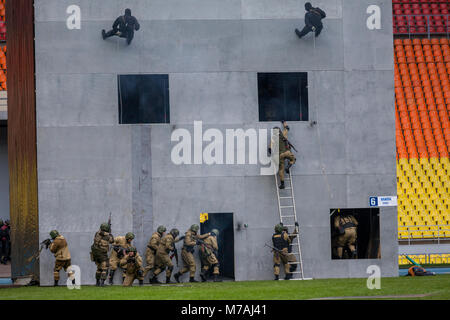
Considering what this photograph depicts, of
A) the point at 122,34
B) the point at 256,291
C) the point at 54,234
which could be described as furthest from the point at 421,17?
the point at 256,291

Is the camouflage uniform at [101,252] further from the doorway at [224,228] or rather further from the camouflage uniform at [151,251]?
the doorway at [224,228]

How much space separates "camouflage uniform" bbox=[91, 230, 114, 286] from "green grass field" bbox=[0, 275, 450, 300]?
56 cm

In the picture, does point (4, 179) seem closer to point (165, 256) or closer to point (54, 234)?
point (54, 234)

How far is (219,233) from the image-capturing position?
2234 cm

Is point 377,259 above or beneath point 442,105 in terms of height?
beneath

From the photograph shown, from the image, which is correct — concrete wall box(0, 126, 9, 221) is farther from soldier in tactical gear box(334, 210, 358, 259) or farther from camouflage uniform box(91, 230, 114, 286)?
soldier in tactical gear box(334, 210, 358, 259)

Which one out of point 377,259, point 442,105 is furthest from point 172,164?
point 442,105

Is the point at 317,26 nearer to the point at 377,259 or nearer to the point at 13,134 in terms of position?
the point at 377,259

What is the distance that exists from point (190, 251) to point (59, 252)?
3332mm

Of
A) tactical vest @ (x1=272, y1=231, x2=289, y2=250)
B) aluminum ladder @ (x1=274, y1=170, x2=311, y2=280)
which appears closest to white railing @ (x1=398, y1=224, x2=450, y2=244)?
aluminum ladder @ (x1=274, y1=170, x2=311, y2=280)

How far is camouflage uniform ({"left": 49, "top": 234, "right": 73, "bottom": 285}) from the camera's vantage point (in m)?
21.0

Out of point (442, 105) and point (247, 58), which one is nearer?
point (247, 58)

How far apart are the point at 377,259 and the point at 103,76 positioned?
8.78 metres

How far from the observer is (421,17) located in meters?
37.8
